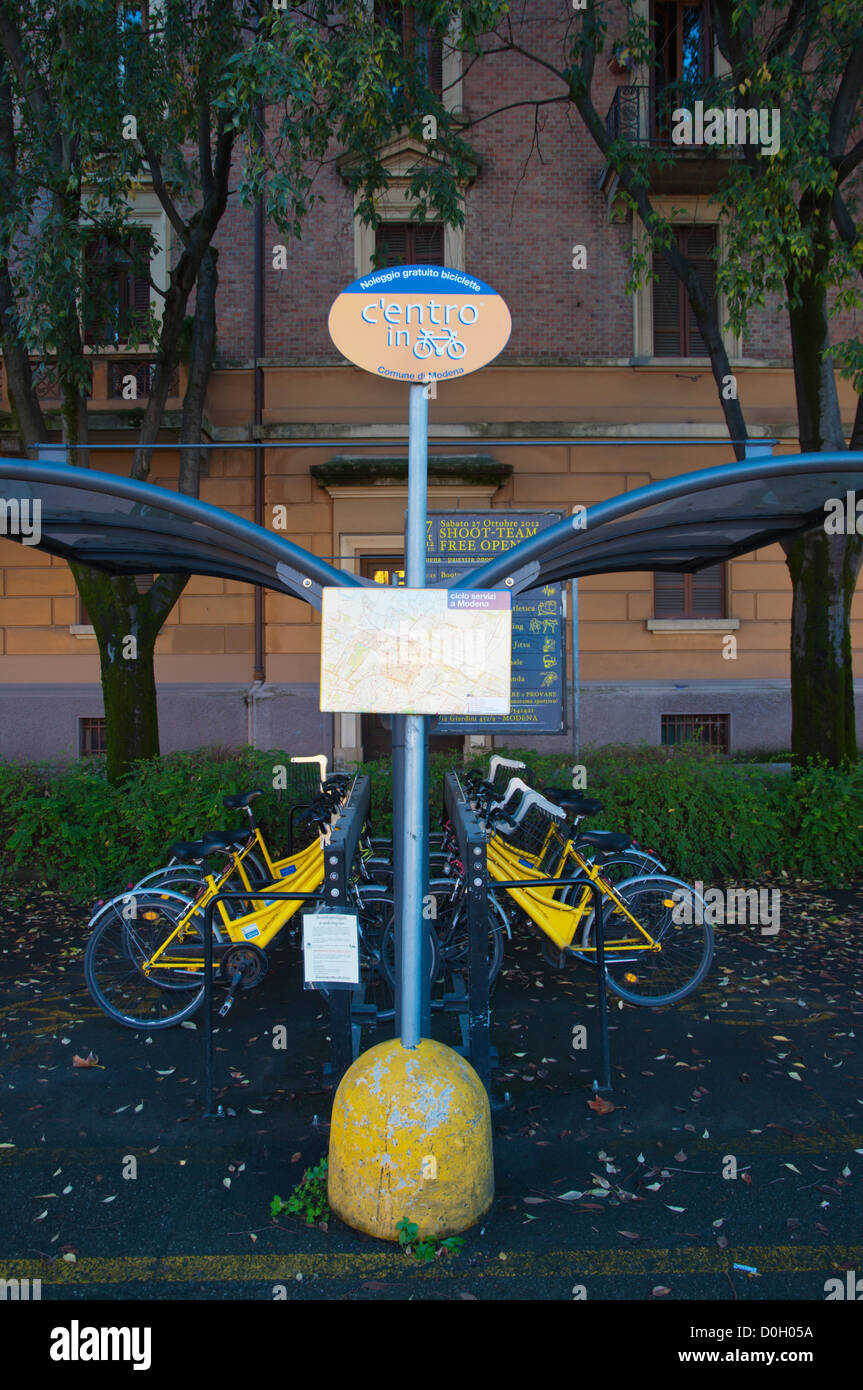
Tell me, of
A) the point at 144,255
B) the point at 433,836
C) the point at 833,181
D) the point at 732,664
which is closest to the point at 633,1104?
the point at 433,836

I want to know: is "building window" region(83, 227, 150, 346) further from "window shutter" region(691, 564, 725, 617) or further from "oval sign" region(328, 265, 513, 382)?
"window shutter" region(691, 564, 725, 617)

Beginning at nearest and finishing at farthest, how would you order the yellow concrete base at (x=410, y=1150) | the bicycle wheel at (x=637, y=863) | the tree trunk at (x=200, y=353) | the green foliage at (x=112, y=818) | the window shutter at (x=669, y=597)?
the yellow concrete base at (x=410, y=1150)
the bicycle wheel at (x=637, y=863)
the green foliage at (x=112, y=818)
the tree trunk at (x=200, y=353)
the window shutter at (x=669, y=597)

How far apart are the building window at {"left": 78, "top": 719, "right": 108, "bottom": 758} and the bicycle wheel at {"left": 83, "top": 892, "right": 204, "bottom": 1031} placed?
321 inches

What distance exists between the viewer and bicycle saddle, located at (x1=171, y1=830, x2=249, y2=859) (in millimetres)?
5095

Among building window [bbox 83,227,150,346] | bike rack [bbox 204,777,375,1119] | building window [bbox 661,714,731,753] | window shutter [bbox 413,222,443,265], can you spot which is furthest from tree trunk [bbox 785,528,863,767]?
window shutter [bbox 413,222,443,265]

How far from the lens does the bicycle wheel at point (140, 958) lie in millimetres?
5094

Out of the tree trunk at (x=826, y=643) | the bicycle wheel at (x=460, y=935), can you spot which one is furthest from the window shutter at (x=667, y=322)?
the bicycle wheel at (x=460, y=935)

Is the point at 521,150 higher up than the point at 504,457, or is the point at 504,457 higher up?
the point at 521,150

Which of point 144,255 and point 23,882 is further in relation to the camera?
point 144,255

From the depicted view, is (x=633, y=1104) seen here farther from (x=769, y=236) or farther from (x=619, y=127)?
(x=619, y=127)

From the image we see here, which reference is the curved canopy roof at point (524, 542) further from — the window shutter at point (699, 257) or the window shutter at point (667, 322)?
the window shutter at point (699, 257)

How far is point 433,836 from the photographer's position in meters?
6.50

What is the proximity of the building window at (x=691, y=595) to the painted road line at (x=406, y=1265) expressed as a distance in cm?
1081

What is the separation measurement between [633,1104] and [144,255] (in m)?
8.95
